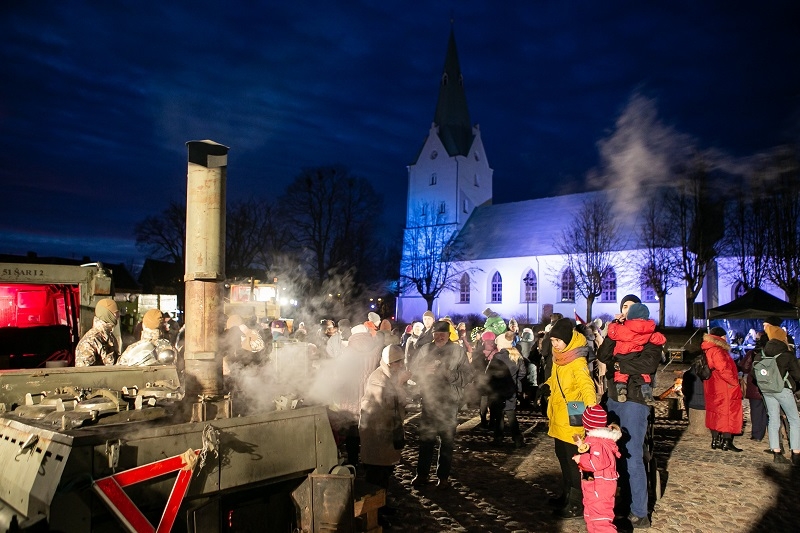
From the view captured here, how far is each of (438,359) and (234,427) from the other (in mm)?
3548

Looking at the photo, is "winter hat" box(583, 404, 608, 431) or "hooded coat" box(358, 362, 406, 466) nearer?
"winter hat" box(583, 404, 608, 431)

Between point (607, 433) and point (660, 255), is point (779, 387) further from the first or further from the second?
point (660, 255)

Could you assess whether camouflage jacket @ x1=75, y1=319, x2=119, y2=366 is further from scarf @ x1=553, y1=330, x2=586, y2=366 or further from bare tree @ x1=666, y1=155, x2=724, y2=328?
bare tree @ x1=666, y1=155, x2=724, y2=328

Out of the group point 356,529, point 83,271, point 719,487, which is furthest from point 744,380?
point 83,271

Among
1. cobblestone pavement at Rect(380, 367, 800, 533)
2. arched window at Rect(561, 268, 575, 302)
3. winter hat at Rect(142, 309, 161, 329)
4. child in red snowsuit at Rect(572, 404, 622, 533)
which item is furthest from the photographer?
arched window at Rect(561, 268, 575, 302)

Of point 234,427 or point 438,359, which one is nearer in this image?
point 234,427

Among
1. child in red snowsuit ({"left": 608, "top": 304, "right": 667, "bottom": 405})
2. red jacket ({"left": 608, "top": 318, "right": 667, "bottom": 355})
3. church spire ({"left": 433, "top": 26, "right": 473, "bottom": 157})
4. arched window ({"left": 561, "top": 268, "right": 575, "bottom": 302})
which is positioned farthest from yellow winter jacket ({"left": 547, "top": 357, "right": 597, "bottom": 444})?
church spire ({"left": 433, "top": 26, "right": 473, "bottom": 157})

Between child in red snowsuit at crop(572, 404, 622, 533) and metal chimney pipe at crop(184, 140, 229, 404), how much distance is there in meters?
2.99

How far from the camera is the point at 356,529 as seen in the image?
404 centimetres

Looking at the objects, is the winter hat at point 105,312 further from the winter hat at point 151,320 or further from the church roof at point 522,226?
the church roof at point 522,226

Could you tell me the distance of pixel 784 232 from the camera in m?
26.7

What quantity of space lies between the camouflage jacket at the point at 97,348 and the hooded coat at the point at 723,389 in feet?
27.0

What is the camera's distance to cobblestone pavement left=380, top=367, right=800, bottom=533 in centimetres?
527

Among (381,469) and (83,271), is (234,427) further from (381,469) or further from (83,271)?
(83,271)
